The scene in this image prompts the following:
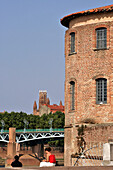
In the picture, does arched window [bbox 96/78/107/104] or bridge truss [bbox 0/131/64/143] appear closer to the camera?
arched window [bbox 96/78/107/104]

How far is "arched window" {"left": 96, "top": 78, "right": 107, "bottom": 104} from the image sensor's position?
990 inches

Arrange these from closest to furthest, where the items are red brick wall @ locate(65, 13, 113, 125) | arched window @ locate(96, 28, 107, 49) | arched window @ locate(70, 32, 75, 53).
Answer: red brick wall @ locate(65, 13, 113, 125) → arched window @ locate(96, 28, 107, 49) → arched window @ locate(70, 32, 75, 53)

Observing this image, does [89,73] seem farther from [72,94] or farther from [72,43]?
[72,43]

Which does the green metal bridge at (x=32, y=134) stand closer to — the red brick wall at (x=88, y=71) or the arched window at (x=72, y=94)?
the arched window at (x=72, y=94)

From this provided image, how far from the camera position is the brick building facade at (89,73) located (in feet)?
82.2

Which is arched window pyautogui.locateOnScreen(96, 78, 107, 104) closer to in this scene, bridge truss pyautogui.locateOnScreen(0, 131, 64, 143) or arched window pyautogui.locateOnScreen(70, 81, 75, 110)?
arched window pyautogui.locateOnScreen(70, 81, 75, 110)

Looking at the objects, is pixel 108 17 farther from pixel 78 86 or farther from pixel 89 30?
pixel 78 86

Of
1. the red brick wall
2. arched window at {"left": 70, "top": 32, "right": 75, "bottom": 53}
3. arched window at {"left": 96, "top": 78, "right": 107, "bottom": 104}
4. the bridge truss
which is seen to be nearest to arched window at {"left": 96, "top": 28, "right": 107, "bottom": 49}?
the red brick wall

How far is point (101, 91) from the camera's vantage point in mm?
25219

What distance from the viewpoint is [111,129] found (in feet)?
77.5

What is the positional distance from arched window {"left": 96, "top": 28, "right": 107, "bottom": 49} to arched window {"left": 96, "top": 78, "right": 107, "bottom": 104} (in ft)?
7.00

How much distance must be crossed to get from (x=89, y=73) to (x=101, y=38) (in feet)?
7.60

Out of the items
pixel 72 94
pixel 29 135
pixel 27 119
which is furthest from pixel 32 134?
pixel 72 94

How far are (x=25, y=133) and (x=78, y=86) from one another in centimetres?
5412
